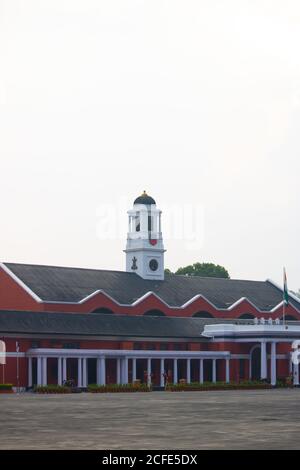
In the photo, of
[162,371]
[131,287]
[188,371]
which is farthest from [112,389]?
[131,287]

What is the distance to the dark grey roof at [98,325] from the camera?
92688 mm

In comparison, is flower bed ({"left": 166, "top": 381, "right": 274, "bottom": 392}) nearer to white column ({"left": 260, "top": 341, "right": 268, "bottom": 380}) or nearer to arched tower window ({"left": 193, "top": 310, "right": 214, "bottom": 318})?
white column ({"left": 260, "top": 341, "right": 268, "bottom": 380})

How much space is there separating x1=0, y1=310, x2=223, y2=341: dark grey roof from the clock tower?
10.3 meters

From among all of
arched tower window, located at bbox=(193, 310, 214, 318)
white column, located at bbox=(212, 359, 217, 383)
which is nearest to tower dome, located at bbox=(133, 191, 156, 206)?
arched tower window, located at bbox=(193, 310, 214, 318)

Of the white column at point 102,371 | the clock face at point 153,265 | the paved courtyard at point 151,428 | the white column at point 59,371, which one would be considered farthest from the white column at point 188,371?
the paved courtyard at point 151,428

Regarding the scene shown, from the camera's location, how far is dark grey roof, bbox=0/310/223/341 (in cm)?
9269

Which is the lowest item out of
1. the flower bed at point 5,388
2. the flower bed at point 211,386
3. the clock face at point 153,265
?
the flower bed at point 211,386

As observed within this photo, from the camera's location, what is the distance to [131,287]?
381ft

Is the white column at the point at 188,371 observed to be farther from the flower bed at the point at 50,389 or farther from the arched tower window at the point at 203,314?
the flower bed at the point at 50,389

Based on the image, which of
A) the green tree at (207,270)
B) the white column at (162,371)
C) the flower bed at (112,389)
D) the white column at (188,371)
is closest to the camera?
the flower bed at (112,389)

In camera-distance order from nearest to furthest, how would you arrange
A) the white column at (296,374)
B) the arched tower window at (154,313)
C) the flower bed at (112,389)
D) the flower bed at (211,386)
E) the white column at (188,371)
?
the flower bed at (112,389) < the flower bed at (211,386) < the white column at (188,371) < the white column at (296,374) < the arched tower window at (154,313)

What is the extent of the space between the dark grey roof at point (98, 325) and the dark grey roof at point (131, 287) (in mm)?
3896
